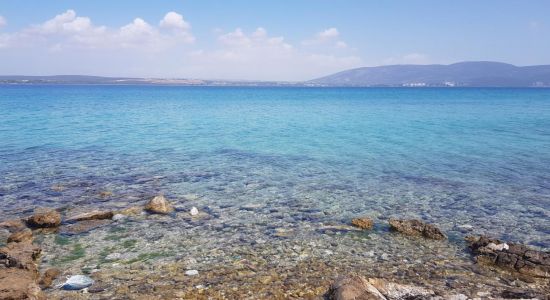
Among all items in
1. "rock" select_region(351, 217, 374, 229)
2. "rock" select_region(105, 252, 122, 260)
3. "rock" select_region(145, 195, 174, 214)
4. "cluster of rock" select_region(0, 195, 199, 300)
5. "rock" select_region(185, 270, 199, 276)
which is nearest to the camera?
"cluster of rock" select_region(0, 195, 199, 300)

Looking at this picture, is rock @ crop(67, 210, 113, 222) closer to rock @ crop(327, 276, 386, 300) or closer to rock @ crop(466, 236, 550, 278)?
rock @ crop(327, 276, 386, 300)

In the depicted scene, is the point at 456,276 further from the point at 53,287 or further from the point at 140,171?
the point at 140,171

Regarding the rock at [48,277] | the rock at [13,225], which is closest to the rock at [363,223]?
the rock at [48,277]

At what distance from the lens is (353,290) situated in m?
7.00

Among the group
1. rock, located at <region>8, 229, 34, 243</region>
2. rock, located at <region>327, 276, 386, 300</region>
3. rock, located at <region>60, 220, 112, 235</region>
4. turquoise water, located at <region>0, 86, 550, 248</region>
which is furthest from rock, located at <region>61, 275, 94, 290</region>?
turquoise water, located at <region>0, 86, 550, 248</region>

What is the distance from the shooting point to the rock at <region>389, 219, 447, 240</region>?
10.8 m

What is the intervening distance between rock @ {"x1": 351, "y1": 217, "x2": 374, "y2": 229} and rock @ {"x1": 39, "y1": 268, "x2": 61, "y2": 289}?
778 centimetres

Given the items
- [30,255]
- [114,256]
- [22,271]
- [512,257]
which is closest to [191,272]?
[114,256]

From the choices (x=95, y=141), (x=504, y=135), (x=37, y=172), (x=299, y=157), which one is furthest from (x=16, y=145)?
(x=504, y=135)

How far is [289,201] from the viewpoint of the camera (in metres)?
14.5

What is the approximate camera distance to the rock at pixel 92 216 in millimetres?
12086

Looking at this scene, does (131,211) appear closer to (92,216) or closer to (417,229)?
(92,216)

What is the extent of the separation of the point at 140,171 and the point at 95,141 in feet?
42.1

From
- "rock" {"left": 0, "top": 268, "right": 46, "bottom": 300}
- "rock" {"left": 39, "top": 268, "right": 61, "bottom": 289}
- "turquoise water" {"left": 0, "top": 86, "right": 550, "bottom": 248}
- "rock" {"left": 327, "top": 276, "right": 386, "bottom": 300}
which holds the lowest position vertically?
"turquoise water" {"left": 0, "top": 86, "right": 550, "bottom": 248}
